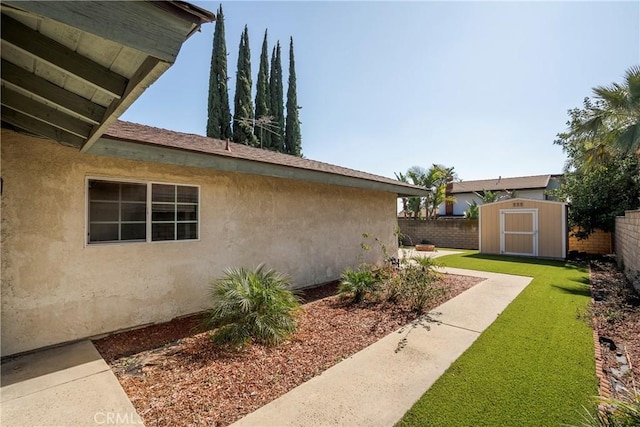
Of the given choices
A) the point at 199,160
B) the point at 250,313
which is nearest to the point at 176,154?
the point at 199,160

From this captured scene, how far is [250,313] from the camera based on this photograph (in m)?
4.66

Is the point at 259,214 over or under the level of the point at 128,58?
under

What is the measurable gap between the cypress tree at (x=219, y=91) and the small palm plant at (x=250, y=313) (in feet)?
78.5

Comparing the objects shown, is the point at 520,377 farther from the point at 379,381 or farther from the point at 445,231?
the point at 445,231

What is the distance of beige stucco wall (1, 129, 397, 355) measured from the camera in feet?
13.8

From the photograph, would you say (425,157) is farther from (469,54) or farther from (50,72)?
(50,72)

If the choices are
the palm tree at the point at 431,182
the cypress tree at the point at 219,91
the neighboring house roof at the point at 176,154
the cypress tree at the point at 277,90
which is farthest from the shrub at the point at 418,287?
the cypress tree at the point at 277,90

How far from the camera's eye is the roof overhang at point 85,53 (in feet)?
5.57

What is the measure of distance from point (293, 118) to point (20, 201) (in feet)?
94.3

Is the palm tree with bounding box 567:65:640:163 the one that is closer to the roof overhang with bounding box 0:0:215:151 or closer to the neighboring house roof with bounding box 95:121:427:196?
the neighboring house roof with bounding box 95:121:427:196

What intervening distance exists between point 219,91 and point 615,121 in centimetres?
2724

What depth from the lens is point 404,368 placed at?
3.81 meters

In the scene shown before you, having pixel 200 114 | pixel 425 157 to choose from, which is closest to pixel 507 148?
pixel 425 157

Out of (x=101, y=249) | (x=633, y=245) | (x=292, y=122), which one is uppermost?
(x=292, y=122)
